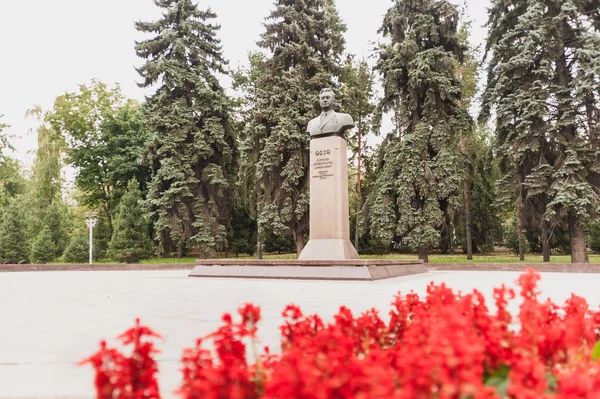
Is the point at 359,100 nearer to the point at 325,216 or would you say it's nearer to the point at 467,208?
the point at 467,208

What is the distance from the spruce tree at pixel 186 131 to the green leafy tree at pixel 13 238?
24.5ft

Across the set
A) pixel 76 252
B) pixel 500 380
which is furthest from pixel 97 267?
pixel 500 380

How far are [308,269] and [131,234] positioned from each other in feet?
47.6

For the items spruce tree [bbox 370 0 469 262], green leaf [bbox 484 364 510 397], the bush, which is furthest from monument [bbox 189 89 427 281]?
the bush

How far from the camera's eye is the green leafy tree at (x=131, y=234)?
70.5ft

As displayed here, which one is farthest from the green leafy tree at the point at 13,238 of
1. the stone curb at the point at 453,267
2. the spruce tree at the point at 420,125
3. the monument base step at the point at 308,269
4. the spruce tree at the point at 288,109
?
the spruce tree at the point at 420,125

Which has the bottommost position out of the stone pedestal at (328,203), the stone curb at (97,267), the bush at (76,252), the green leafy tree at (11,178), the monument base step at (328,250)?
the stone curb at (97,267)

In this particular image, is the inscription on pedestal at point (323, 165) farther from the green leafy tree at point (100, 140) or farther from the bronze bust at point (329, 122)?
the green leafy tree at point (100, 140)

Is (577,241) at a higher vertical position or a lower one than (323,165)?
lower

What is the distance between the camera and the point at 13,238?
2242 cm

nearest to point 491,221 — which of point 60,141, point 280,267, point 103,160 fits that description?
point 280,267

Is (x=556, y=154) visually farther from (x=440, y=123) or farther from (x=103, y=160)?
(x=103, y=160)

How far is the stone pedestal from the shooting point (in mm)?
10984

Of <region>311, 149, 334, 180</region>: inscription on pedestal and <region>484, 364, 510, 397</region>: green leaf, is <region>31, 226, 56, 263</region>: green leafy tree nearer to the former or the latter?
<region>311, 149, 334, 180</region>: inscription on pedestal
